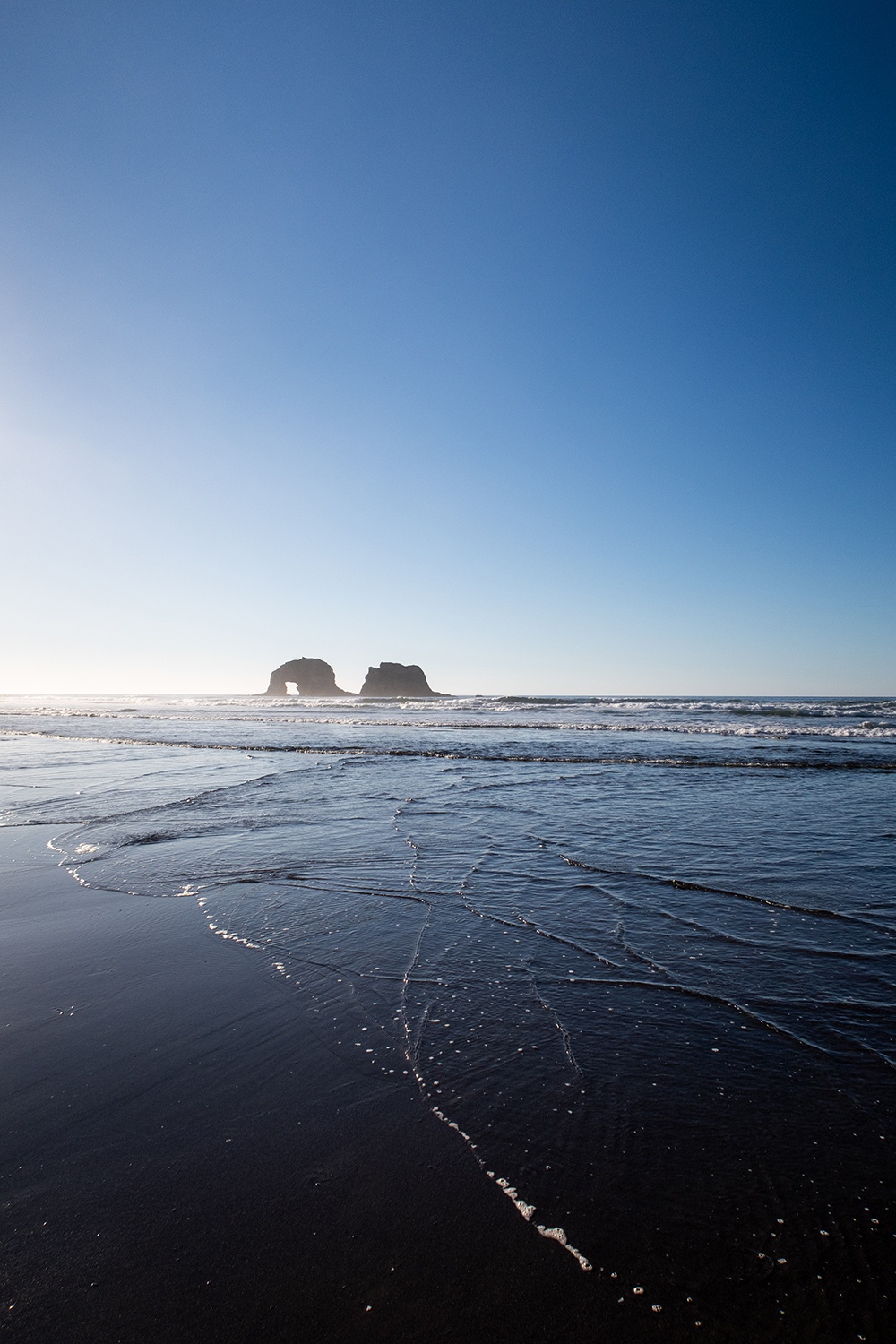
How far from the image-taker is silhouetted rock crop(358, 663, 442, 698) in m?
146

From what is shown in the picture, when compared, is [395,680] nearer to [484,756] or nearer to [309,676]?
[309,676]

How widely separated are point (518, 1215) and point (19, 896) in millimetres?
5690

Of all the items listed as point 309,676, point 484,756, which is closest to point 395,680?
point 309,676

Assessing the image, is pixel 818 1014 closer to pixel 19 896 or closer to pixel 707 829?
pixel 707 829

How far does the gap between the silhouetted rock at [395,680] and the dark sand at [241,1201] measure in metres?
141

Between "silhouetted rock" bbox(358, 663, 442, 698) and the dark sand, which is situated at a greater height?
"silhouetted rock" bbox(358, 663, 442, 698)

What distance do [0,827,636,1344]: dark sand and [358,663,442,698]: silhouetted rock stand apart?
140804 mm

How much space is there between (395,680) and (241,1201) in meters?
144

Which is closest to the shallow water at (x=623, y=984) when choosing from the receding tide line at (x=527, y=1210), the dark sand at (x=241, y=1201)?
the receding tide line at (x=527, y=1210)

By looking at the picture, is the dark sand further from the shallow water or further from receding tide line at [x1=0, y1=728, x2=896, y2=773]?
receding tide line at [x1=0, y1=728, x2=896, y2=773]

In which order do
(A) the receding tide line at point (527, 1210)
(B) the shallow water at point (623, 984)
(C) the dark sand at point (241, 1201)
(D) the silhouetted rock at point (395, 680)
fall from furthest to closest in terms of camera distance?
(D) the silhouetted rock at point (395, 680) < (B) the shallow water at point (623, 984) < (A) the receding tide line at point (527, 1210) < (C) the dark sand at point (241, 1201)

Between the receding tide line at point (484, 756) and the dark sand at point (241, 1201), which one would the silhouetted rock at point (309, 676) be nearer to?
the receding tide line at point (484, 756)

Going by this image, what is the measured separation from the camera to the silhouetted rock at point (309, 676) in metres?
162

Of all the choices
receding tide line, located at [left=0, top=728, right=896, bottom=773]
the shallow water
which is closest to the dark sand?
the shallow water
